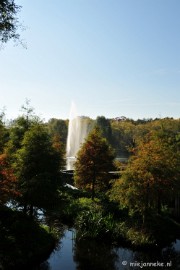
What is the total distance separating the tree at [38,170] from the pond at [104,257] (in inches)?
137

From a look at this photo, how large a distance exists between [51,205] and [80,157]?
11.2 meters

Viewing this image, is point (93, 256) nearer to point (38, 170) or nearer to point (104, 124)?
point (38, 170)

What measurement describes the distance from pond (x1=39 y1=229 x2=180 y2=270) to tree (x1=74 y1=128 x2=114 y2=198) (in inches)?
427

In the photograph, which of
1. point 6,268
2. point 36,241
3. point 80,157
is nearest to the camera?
point 6,268

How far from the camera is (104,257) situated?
1878 cm

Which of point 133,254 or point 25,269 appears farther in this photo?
point 133,254

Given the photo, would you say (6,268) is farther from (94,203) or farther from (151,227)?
(94,203)

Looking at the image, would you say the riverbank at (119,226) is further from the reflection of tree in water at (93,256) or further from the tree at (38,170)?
the tree at (38,170)

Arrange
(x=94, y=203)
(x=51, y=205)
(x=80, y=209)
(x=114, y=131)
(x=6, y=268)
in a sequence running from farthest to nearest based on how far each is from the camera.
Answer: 1. (x=114, y=131)
2. (x=94, y=203)
3. (x=80, y=209)
4. (x=51, y=205)
5. (x=6, y=268)

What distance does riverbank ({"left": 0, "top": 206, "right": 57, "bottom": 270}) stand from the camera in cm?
1655

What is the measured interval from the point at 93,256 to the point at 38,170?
699 centimetres

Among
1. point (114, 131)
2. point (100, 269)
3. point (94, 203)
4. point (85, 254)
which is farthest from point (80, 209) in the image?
point (114, 131)

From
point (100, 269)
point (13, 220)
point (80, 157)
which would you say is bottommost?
point (100, 269)

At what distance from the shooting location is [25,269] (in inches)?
649
